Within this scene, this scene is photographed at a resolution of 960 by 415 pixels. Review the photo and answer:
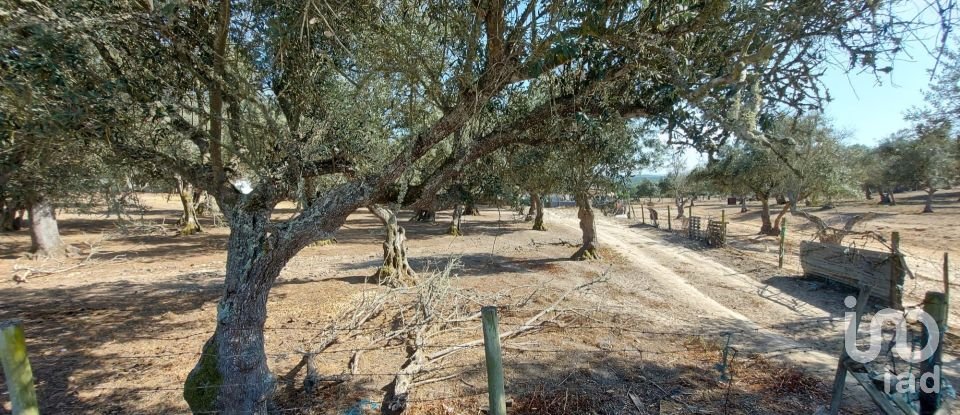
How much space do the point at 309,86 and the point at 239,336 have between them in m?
3.07

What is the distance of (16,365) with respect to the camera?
2584mm

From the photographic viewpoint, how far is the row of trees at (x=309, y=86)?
346 cm

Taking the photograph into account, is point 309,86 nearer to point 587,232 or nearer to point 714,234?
point 587,232

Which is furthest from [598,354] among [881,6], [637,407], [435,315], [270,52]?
[270,52]

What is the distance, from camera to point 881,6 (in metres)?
3.34

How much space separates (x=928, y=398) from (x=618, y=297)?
7305 millimetres

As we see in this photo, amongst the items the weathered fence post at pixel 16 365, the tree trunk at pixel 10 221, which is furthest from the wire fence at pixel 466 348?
the tree trunk at pixel 10 221

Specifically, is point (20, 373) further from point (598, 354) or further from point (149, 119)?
A: point (598, 354)

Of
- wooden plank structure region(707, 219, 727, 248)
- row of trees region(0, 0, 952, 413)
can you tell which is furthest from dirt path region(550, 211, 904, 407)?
row of trees region(0, 0, 952, 413)

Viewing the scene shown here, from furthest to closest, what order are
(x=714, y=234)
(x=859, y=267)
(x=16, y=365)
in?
(x=714, y=234) → (x=859, y=267) → (x=16, y=365)

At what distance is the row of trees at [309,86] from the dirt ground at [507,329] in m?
1.32

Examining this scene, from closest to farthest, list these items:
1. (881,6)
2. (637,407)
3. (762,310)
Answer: (881,6) → (637,407) → (762,310)

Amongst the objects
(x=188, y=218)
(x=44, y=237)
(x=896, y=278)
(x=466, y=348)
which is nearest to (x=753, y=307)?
(x=896, y=278)

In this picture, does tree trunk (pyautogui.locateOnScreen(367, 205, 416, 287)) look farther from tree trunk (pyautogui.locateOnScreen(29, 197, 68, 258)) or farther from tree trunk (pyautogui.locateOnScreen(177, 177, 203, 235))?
tree trunk (pyautogui.locateOnScreen(177, 177, 203, 235))
